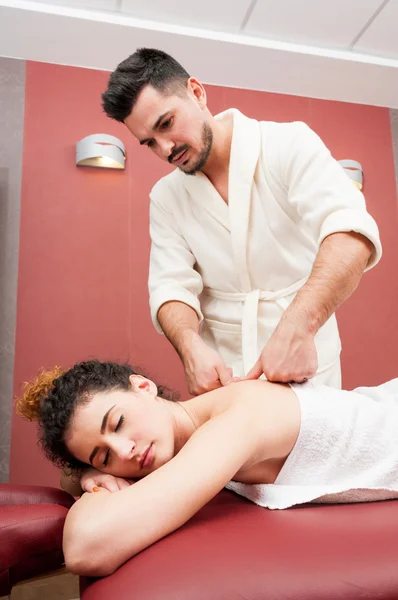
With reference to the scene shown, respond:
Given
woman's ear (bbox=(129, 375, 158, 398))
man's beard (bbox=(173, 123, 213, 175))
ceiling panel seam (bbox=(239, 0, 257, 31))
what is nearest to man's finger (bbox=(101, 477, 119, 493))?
woman's ear (bbox=(129, 375, 158, 398))

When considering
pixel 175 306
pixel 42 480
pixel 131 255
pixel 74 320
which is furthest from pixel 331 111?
pixel 42 480

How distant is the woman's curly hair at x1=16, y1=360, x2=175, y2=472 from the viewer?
4.20 ft

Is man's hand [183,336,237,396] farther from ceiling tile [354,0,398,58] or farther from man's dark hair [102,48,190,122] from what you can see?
ceiling tile [354,0,398,58]

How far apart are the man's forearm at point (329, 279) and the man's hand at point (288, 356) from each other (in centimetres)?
3

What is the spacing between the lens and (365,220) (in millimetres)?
1519

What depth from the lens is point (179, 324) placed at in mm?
1760

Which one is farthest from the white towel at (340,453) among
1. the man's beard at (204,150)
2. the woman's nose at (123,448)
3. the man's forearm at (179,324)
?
the man's beard at (204,150)

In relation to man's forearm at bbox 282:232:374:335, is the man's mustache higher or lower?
higher

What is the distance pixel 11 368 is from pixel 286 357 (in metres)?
2.09

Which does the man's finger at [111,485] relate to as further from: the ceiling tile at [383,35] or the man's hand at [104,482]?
the ceiling tile at [383,35]

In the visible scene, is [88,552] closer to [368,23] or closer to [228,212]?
[228,212]

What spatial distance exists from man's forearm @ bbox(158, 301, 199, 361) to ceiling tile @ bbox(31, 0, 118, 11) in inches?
83.1

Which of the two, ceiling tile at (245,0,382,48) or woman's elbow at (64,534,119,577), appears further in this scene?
ceiling tile at (245,0,382,48)

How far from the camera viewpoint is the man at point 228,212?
1734mm
